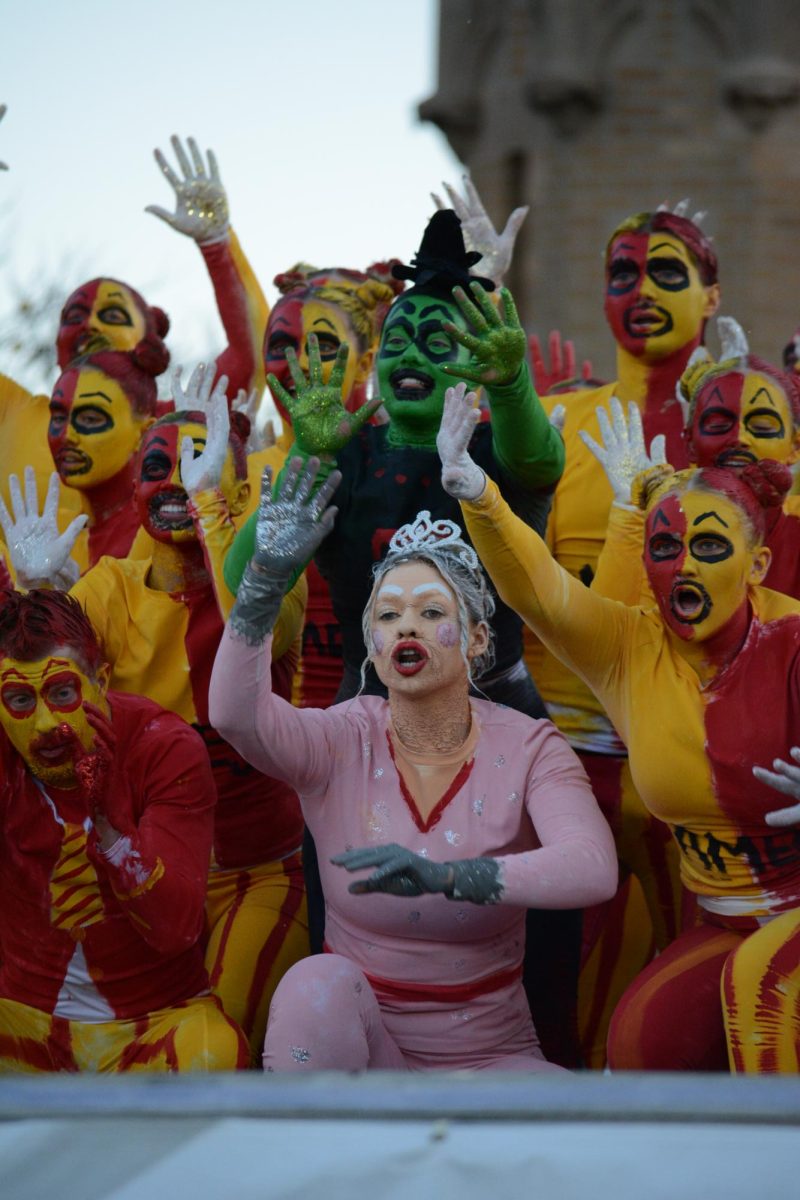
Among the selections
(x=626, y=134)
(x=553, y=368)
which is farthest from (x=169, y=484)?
(x=626, y=134)

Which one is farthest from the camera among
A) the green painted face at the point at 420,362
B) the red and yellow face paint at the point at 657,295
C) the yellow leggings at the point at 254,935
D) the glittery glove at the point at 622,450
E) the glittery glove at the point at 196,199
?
the glittery glove at the point at 196,199

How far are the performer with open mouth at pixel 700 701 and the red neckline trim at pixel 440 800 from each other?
297 mm

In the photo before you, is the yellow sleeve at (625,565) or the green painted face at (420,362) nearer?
the green painted face at (420,362)

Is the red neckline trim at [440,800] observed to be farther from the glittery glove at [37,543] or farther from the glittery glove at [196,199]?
the glittery glove at [196,199]

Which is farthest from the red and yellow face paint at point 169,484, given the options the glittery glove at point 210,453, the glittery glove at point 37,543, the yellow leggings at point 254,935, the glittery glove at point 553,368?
the glittery glove at point 553,368

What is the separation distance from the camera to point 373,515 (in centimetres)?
338

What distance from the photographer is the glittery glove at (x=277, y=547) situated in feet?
9.68

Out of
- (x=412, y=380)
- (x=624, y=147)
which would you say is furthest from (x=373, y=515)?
(x=624, y=147)

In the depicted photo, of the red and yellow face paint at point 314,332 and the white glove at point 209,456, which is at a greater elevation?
the red and yellow face paint at point 314,332

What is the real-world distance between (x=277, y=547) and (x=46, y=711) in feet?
1.77

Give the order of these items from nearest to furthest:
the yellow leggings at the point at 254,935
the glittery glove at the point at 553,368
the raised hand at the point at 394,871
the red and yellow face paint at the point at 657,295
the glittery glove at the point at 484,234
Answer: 1. the raised hand at the point at 394,871
2. the yellow leggings at the point at 254,935
3. the red and yellow face paint at the point at 657,295
4. the glittery glove at the point at 484,234
5. the glittery glove at the point at 553,368

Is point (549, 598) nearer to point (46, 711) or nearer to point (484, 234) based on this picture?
point (46, 711)

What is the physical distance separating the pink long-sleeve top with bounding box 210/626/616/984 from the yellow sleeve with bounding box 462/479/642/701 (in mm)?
173

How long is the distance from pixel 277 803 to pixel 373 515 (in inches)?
30.0
